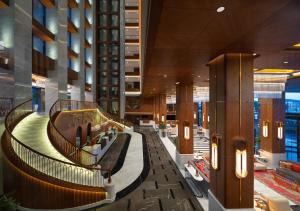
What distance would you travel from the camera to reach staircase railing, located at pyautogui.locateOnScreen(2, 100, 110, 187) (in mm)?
7383

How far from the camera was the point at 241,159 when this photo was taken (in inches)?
193

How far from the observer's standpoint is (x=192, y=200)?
25.3 feet

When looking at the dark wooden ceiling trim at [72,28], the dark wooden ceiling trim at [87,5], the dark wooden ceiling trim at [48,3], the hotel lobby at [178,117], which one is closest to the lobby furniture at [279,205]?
the hotel lobby at [178,117]

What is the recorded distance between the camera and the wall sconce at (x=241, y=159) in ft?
16.0

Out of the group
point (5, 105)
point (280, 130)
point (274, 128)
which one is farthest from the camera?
point (274, 128)

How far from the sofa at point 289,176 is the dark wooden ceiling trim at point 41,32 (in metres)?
14.5

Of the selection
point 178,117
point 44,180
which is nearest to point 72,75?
point 178,117

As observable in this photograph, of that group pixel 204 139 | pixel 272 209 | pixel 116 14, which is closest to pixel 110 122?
pixel 204 139

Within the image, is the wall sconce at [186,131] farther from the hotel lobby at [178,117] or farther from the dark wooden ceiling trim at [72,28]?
the dark wooden ceiling trim at [72,28]

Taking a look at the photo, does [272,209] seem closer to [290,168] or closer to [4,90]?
[290,168]

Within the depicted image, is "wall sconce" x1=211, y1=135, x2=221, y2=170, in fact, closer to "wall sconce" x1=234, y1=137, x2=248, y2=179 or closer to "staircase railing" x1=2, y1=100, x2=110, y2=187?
"wall sconce" x1=234, y1=137, x2=248, y2=179

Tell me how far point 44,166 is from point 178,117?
663 cm

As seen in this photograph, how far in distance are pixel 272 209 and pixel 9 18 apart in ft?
40.5

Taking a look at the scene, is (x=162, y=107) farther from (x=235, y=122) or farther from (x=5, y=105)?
(x=235, y=122)
